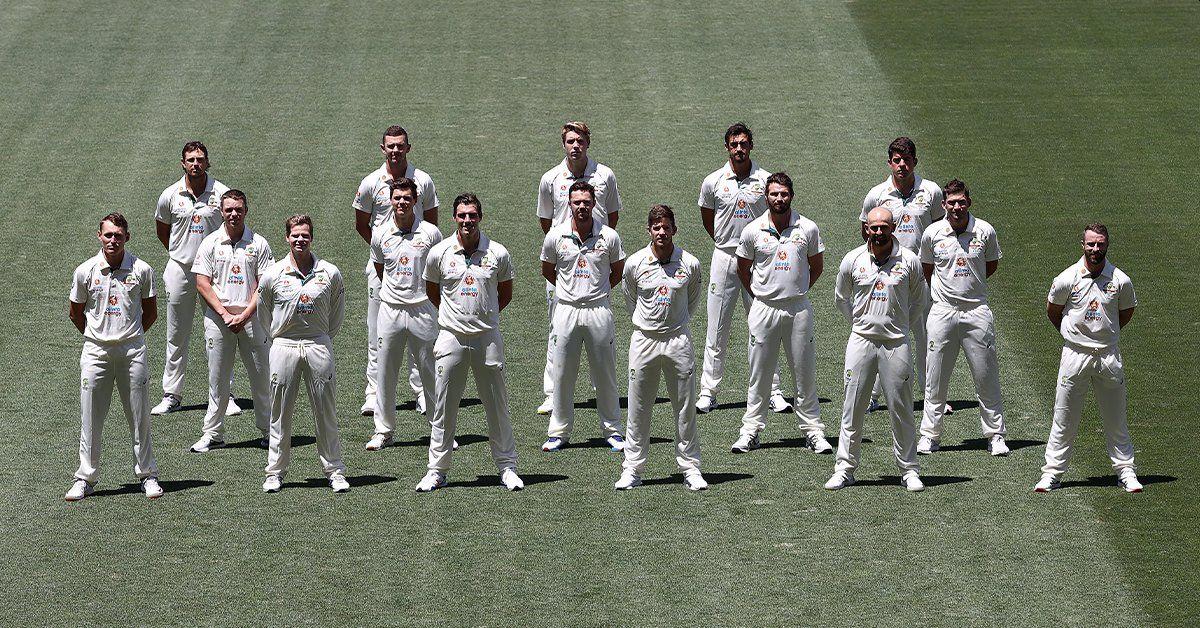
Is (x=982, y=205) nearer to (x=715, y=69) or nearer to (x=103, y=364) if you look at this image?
(x=715, y=69)

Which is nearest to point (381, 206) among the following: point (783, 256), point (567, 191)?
point (567, 191)

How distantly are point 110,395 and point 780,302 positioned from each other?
5.61 meters

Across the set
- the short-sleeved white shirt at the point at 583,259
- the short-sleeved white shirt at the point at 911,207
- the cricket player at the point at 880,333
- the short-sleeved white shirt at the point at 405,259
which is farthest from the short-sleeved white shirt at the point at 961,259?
the short-sleeved white shirt at the point at 405,259

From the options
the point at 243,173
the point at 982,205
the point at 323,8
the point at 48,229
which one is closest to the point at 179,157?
the point at 243,173

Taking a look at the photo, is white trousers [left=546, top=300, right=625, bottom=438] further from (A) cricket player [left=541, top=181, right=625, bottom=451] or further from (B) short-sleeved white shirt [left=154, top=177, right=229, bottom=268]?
(B) short-sleeved white shirt [left=154, top=177, right=229, bottom=268]

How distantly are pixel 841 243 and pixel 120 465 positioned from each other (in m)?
9.58

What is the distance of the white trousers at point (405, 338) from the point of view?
1488cm

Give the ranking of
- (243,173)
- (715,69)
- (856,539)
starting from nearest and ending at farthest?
(856,539), (243,173), (715,69)

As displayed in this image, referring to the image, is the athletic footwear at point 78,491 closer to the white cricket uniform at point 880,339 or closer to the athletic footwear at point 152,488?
the athletic footwear at point 152,488

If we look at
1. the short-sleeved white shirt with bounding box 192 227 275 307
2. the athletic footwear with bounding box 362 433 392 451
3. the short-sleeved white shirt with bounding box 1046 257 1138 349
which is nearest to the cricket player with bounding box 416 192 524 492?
the athletic footwear with bounding box 362 433 392 451

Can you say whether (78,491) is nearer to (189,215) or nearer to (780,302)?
(189,215)

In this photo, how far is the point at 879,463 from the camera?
14.7 meters

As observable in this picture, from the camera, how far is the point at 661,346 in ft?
45.6

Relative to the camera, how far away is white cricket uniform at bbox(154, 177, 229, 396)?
15.9m
